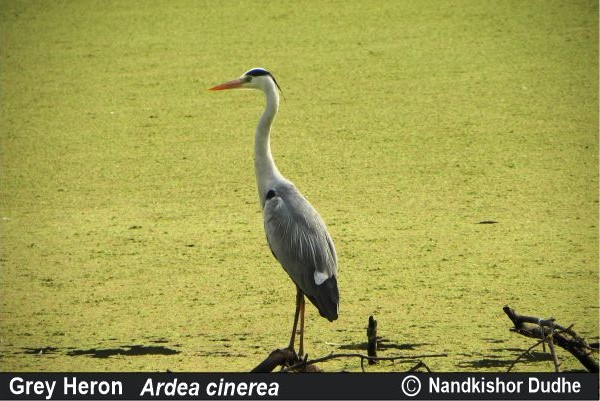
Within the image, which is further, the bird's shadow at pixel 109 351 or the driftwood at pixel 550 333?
the bird's shadow at pixel 109 351

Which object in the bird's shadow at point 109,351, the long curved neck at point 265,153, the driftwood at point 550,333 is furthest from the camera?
the long curved neck at point 265,153

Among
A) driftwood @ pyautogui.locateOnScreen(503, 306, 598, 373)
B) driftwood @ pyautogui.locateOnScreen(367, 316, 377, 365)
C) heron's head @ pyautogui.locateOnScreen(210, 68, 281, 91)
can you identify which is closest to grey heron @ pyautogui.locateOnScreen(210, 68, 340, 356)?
heron's head @ pyautogui.locateOnScreen(210, 68, 281, 91)

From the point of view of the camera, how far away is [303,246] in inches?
193

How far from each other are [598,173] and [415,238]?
5.78 ft

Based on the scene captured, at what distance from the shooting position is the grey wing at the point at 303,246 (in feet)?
15.5

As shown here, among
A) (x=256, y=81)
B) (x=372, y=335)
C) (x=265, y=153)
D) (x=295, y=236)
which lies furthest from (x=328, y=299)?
(x=256, y=81)

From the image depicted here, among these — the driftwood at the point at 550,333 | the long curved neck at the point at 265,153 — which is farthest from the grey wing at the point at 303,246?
the driftwood at the point at 550,333

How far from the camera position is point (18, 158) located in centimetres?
870

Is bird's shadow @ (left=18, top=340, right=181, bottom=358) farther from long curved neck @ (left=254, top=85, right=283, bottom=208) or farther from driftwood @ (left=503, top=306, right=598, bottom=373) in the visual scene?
driftwood @ (left=503, top=306, right=598, bottom=373)

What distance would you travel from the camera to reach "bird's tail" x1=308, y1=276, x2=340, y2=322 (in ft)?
15.1

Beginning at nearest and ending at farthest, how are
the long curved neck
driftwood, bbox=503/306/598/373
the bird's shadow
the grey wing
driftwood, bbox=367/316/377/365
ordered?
driftwood, bbox=503/306/598/373 < driftwood, bbox=367/316/377/365 < the grey wing < the bird's shadow < the long curved neck

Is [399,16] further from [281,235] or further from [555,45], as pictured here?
[281,235]

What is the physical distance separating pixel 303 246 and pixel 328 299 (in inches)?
12.7

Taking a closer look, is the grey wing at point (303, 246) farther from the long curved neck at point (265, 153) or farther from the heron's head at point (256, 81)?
the heron's head at point (256, 81)
